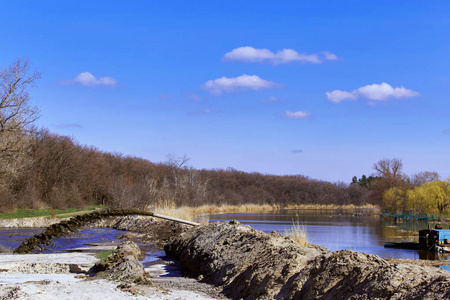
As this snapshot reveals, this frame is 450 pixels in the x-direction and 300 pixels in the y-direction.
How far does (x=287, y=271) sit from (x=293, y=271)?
114 mm

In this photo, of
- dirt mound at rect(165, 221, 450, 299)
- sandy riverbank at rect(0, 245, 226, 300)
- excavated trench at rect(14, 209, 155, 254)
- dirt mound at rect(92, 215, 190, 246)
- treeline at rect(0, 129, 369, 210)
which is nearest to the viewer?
dirt mound at rect(165, 221, 450, 299)

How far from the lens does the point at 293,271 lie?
9.20 metres

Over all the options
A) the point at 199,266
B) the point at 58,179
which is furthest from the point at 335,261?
the point at 58,179

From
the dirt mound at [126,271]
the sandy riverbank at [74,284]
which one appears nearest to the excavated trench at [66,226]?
the sandy riverbank at [74,284]

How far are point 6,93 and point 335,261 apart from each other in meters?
→ 31.8

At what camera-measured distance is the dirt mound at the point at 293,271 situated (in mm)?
6914

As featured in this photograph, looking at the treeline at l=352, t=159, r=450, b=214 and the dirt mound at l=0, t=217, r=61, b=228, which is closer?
the dirt mound at l=0, t=217, r=61, b=228

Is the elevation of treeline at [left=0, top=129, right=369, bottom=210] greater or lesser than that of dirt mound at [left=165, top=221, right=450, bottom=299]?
greater

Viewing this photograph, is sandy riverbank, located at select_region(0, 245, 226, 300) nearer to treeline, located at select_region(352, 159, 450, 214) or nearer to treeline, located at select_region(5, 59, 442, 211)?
treeline, located at select_region(5, 59, 442, 211)

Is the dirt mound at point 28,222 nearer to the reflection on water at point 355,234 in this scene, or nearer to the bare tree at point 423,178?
the reflection on water at point 355,234

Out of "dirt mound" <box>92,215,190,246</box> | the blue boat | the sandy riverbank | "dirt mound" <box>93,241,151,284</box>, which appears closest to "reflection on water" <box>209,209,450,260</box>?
the blue boat

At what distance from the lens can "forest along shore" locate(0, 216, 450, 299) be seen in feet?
22.8

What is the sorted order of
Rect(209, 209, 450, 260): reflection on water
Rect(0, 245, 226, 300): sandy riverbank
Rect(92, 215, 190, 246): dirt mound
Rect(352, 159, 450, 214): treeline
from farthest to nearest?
Rect(352, 159, 450, 214): treeline, Rect(92, 215, 190, 246): dirt mound, Rect(209, 209, 450, 260): reflection on water, Rect(0, 245, 226, 300): sandy riverbank

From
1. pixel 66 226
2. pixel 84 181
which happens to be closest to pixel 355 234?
pixel 66 226
